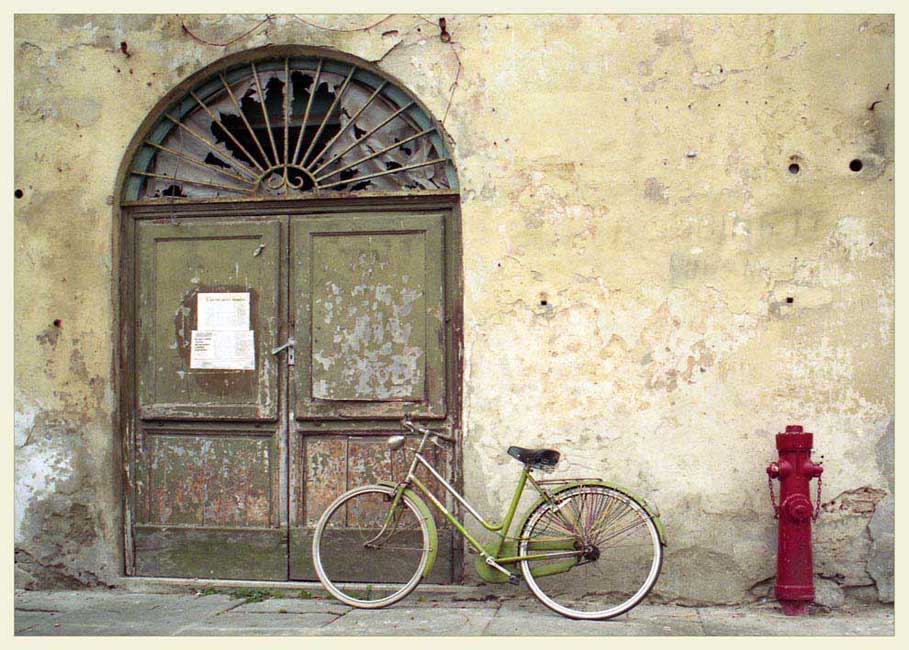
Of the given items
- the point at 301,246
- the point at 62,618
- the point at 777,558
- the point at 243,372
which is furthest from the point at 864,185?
the point at 62,618

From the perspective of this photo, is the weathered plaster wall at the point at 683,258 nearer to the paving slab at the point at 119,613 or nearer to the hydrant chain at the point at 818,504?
the hydrant chain at the point at 818,504

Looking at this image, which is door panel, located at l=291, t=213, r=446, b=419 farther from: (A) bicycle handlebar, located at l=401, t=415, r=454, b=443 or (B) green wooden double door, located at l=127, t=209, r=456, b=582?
(A) bicycle handlebar, located at l=401, t=415, r=454, b=443

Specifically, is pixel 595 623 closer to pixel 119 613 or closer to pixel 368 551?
pixel 368 551

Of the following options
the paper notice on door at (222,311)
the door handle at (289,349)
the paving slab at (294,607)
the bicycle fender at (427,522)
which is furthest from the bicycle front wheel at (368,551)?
the paper notice on door at (222,311)

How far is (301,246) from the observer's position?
6.23 meters

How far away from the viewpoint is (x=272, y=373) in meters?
6.24

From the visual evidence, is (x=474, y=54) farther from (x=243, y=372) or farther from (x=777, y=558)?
(x=777, y=558)

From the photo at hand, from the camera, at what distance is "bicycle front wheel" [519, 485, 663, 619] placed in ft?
17.9

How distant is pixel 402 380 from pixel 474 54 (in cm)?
204

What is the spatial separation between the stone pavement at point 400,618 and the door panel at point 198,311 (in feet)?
3.87

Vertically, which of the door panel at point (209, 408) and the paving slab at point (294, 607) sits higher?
the door panel at point (209, 408)

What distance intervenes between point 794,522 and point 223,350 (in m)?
3.57

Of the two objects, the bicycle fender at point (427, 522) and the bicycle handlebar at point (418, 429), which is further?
the bicycle handlebar at point (418, 429)

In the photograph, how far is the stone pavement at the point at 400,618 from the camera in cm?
525
